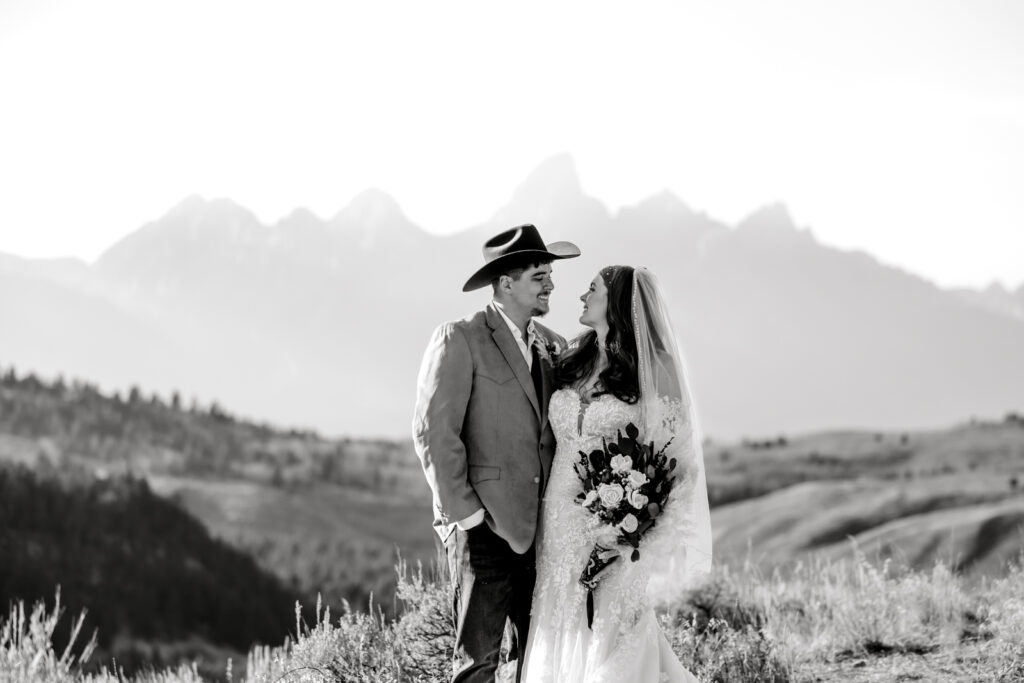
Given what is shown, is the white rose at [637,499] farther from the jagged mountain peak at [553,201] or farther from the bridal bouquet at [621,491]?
the jagged mountain peak at [553,201]

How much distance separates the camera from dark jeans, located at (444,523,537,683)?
3855 millimetres

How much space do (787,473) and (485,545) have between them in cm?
2663

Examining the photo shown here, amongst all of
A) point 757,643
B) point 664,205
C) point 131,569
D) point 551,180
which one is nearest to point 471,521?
point 757,643

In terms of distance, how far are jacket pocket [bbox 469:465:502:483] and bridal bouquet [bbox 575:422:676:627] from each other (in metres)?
0.39

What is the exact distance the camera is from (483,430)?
3.98 m

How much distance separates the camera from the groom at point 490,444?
387cm

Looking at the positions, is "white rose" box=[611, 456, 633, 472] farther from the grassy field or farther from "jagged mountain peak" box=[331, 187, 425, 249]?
"jagged mountain peak" box=[331, 187, 425, 249]

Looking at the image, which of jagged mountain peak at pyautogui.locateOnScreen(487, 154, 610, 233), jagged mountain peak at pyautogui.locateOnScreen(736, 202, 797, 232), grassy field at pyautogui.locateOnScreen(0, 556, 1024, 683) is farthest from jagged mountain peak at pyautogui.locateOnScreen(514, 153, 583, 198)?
grassy field at pyautogui.locateOnScreen(0, 556, 1024, 683)

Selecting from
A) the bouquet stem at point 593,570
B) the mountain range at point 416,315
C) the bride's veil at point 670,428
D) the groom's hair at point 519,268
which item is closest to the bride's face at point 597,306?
the bride's veil at point 670,428

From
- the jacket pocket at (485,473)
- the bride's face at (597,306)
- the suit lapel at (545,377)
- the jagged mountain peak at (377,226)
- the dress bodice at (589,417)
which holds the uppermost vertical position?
the jagged mountain peak at (377,226)

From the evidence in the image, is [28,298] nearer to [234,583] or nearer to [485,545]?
[234,583]

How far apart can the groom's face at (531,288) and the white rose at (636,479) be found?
79cm

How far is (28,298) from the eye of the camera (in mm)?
48125

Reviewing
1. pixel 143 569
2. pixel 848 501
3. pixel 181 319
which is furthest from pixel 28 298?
pixel 848 501
